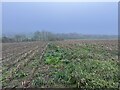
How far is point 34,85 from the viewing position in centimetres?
703

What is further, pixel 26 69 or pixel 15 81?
pixel 26 69

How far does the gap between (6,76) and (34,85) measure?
164cm

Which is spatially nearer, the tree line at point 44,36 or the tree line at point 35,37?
the tree line at point 35,37

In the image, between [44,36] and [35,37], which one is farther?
[35,37]

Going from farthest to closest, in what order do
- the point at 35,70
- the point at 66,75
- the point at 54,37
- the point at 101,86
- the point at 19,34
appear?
the point at 19,34, the point at 54,37, the point at 35,70, the point at 66,75, the point at 101,86

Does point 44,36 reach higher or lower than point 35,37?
higher

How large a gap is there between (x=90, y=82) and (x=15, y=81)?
82.9 inches

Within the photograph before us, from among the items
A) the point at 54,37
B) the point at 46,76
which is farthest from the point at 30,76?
the point at 54,37

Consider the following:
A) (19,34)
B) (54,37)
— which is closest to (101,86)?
(54,37)

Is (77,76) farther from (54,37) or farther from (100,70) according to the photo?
(54,37)

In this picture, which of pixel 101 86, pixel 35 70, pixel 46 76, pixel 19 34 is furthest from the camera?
pixel 19 34

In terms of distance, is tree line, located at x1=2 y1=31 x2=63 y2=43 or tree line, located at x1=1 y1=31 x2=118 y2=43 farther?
tree line, located at x1=1 y1=31 x2=118 y2=43

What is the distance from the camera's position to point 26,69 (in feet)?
30.7

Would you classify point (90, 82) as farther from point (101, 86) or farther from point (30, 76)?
point (30, 76)
